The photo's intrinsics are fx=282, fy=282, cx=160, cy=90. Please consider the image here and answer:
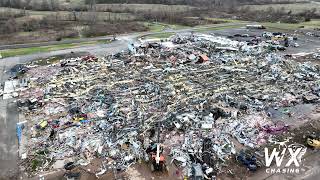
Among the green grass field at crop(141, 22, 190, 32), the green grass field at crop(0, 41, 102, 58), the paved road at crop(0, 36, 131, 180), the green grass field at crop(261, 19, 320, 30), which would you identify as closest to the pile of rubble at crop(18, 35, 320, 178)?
the paved road at crop(0, 36, 131, 180)

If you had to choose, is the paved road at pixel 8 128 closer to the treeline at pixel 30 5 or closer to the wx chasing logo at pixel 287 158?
the wx chasing logo at pixel 287 158

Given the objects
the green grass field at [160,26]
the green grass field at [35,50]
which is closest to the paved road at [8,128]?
the green grass field at [35,50]

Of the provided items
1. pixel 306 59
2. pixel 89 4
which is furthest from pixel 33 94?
pixel 89 4

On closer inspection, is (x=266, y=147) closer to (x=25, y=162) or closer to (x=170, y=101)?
(x=170, y=101)

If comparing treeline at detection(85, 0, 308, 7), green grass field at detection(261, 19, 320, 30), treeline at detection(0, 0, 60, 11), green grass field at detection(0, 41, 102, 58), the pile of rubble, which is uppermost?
treeline at detection(85, 0, 308, 7)

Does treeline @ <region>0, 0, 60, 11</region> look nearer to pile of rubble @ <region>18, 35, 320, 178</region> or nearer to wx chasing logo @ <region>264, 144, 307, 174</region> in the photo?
pile of rubble @ <region>18, 35, 320, 178</region>

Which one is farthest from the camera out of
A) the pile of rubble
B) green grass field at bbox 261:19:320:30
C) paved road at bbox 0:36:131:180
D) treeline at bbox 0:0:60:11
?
treeline at bbox 0:0:60:11

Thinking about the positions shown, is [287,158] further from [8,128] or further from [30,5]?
[30,5]

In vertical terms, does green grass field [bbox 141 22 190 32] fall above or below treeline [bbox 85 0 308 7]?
below

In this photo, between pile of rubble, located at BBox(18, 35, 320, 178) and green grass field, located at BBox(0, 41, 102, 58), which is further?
green grass field, located at BBox(0, 41, 102, 58)
